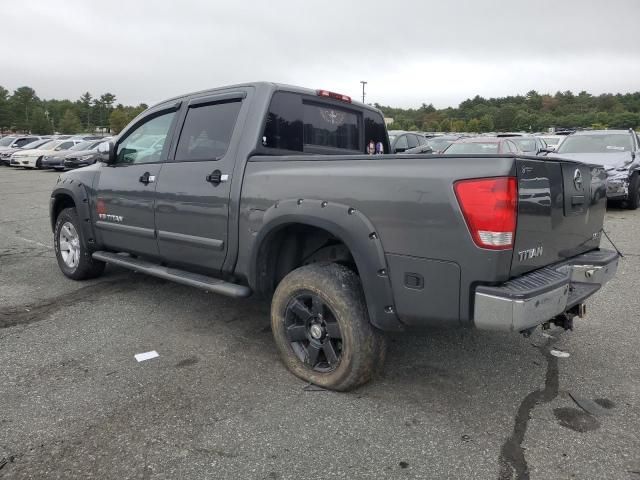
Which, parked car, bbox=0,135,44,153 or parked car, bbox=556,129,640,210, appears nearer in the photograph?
parked car, bbox=556,129,640,210

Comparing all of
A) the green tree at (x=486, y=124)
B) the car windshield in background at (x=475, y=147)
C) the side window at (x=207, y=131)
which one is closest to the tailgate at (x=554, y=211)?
the side window at (x=207, y=131)

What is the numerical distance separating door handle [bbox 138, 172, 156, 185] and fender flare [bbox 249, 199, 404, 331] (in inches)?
70.0

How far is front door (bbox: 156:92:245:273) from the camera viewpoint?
3.70 meters

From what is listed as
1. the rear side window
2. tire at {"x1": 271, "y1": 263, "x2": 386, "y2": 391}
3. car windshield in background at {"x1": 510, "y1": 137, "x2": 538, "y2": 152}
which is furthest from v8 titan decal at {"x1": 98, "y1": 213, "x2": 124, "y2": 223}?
car windshield in background at {"x1": 510, "y1": 137, "x2": 538, "y2": 152}

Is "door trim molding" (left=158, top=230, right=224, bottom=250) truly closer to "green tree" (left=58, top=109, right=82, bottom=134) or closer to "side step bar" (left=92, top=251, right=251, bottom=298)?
"side step bar" (left=92, top=251, right=251, bottom=298)

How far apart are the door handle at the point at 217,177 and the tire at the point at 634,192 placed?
9886mm

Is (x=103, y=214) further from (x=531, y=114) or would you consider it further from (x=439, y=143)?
(x=531, y=114)

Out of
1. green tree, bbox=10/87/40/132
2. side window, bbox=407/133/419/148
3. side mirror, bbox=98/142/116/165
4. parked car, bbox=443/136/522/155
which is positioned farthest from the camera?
green tree, bbox=10/87/40/132

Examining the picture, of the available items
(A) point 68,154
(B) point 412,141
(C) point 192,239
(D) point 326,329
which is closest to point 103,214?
(C) point 192,239

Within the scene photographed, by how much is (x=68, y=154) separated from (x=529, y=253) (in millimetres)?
24285

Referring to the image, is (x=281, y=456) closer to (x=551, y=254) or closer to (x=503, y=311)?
(x=503, y=311)

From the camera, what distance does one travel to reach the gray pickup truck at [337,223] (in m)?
2.48

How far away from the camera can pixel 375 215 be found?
9.05 ft

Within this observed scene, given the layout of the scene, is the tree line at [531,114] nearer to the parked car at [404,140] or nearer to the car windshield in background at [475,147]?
the parked car at [404,140]
